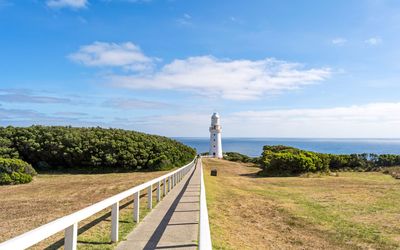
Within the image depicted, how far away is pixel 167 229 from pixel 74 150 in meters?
27.4

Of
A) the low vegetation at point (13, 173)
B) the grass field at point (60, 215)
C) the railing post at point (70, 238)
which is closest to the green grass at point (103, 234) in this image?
the grass field at point (60, 215)

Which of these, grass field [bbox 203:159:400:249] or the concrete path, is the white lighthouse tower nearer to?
grass field [bbox 203:159:400:249]

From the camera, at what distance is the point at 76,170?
111 ft

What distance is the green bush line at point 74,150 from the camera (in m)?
33.6

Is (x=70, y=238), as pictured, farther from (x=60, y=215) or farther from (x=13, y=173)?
(x=13, y=173)

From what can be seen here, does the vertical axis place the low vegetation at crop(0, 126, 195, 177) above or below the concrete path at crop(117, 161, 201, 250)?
above

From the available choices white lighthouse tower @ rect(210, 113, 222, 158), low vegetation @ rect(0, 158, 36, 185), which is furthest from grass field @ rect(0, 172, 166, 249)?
white lighthouse tower @ rect(210, 113, 222, 158)

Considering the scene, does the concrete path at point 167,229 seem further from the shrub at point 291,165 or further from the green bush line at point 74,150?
the shrub at point 291,165

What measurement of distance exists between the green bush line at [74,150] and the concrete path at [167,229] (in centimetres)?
2309

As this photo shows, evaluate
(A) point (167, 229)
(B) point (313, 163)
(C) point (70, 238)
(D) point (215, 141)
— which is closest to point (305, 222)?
(A) point (167, 229)

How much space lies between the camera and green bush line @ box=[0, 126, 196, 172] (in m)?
33.6

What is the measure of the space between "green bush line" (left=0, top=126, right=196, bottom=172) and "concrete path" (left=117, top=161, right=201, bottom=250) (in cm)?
2309

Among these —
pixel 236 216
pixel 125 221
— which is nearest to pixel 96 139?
pixel 236 216

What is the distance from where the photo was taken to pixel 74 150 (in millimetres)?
33531
